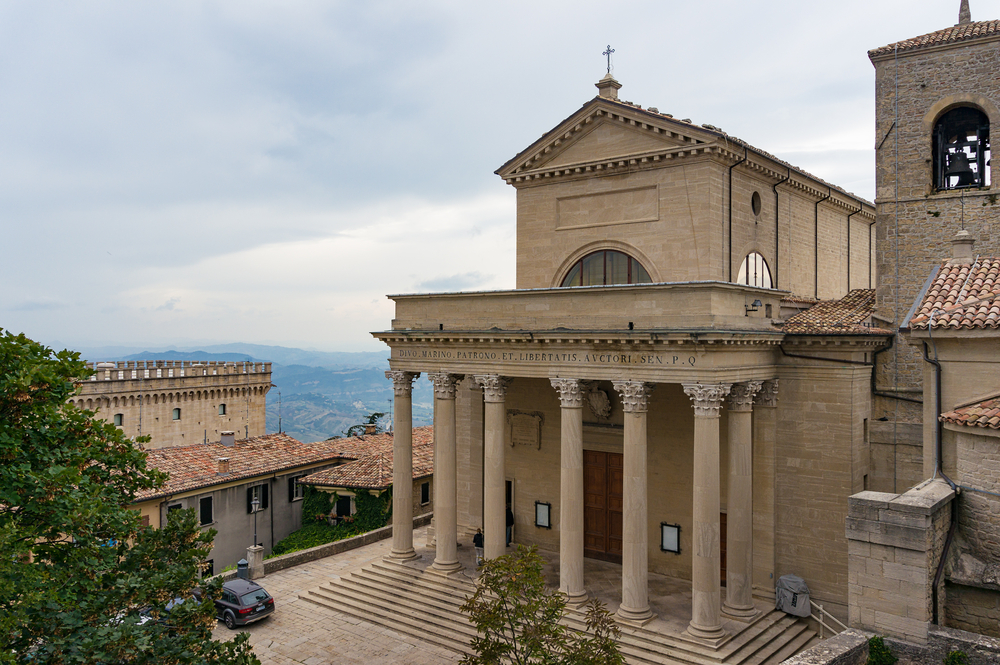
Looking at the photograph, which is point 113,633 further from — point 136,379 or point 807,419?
point 136,379

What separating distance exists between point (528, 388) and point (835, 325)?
1122cm

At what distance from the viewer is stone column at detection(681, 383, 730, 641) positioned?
19156 millimetres

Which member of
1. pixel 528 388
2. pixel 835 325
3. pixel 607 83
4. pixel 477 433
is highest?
pixel 607 83

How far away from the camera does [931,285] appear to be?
17656 mm

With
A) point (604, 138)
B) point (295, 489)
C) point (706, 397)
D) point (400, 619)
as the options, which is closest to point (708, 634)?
point (706, 397)

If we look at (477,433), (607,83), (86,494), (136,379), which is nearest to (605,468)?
(477,433)

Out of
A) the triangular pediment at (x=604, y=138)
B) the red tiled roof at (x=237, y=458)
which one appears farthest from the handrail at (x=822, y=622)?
Answer: the red tiled roof at (x=237, y=458)

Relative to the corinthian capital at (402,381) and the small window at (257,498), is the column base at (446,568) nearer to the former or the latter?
the corinthian capital at (402,381)

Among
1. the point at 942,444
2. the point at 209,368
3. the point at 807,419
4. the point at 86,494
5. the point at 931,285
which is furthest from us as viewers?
the point at 209,368

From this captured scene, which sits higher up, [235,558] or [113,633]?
[113,633]

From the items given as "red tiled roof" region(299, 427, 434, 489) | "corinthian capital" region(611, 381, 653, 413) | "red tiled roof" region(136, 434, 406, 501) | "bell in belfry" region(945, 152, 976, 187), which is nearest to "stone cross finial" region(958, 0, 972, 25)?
"bell in belfry" region(945, 152, 976, 187)

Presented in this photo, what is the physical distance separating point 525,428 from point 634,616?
9361mm

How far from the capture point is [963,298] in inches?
645

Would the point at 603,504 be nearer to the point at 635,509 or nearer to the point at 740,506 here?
the point at 635,509
